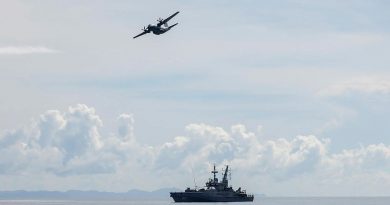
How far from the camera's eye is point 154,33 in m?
118

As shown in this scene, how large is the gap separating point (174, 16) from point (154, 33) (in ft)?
16.0

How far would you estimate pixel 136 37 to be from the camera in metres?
116

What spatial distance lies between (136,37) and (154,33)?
11.7 ft

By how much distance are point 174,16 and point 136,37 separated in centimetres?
744

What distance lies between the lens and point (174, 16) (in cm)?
11581
